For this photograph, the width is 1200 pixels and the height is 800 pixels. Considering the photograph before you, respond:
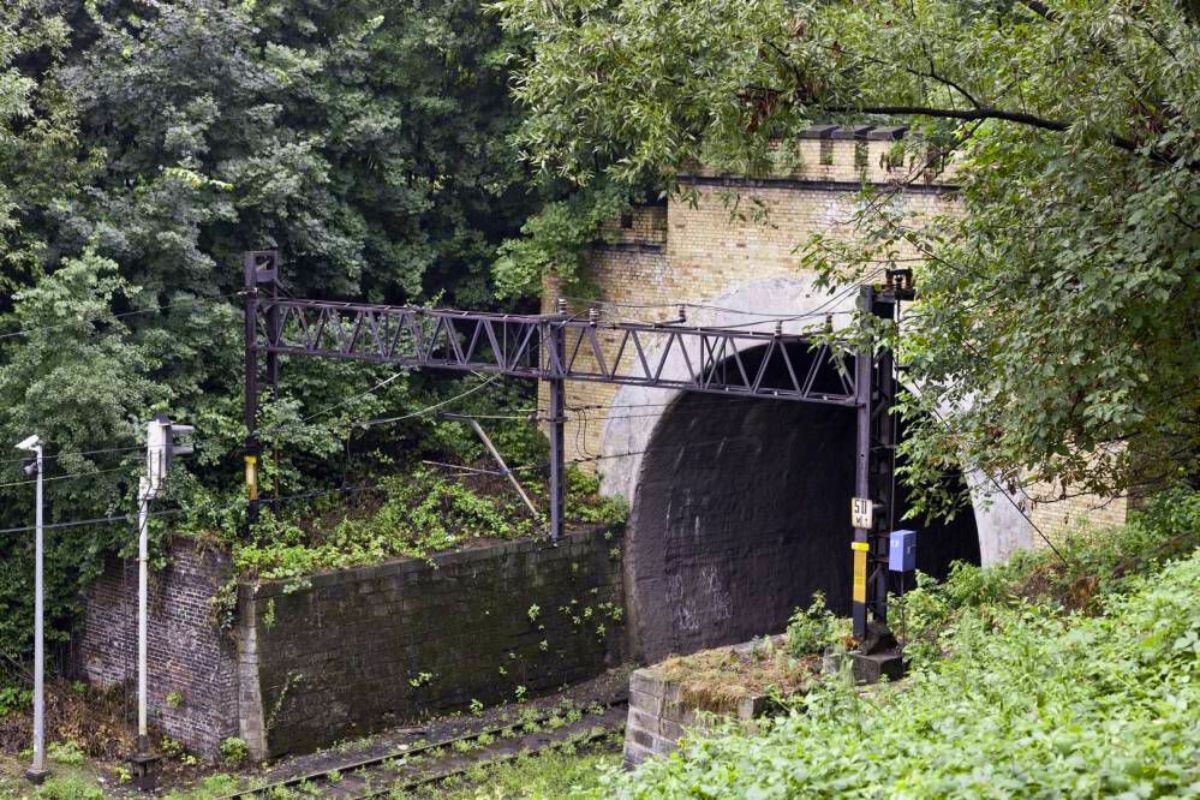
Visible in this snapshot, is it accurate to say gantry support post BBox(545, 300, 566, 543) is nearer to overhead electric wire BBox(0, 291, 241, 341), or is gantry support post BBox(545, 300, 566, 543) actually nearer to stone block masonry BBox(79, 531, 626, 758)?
stone block masonry BBox(79, 531, 626, 758)

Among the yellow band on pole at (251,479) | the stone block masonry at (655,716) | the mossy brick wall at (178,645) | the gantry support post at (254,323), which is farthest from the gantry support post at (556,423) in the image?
the stone block masonry at (655,716)

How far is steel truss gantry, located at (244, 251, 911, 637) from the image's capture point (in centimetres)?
1469

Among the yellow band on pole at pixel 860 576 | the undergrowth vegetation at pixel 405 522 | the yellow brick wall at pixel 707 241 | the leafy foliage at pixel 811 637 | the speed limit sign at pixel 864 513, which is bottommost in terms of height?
the leafy foliage at pixel 811 637

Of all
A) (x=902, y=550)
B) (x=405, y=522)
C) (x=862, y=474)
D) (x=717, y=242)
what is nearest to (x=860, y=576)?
(x=902, y=550)

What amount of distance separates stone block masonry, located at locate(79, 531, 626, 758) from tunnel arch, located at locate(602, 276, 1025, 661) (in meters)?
1.58

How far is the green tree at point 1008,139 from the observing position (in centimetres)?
987

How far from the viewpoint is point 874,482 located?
14969 mm

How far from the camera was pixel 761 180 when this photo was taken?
19.4 m

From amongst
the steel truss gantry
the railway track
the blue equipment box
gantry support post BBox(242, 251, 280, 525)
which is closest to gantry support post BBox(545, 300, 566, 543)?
the steel truss gantry

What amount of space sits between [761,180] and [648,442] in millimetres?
4308

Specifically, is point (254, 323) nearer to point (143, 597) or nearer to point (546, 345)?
point (546, 345)

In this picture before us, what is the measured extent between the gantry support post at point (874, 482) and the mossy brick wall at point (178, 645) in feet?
25.5

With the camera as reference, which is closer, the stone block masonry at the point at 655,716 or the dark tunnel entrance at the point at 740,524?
the stone block masonry at the point at 655,716

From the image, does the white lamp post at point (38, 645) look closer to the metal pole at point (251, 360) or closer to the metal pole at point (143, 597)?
the metal pole at point (143, 597)
